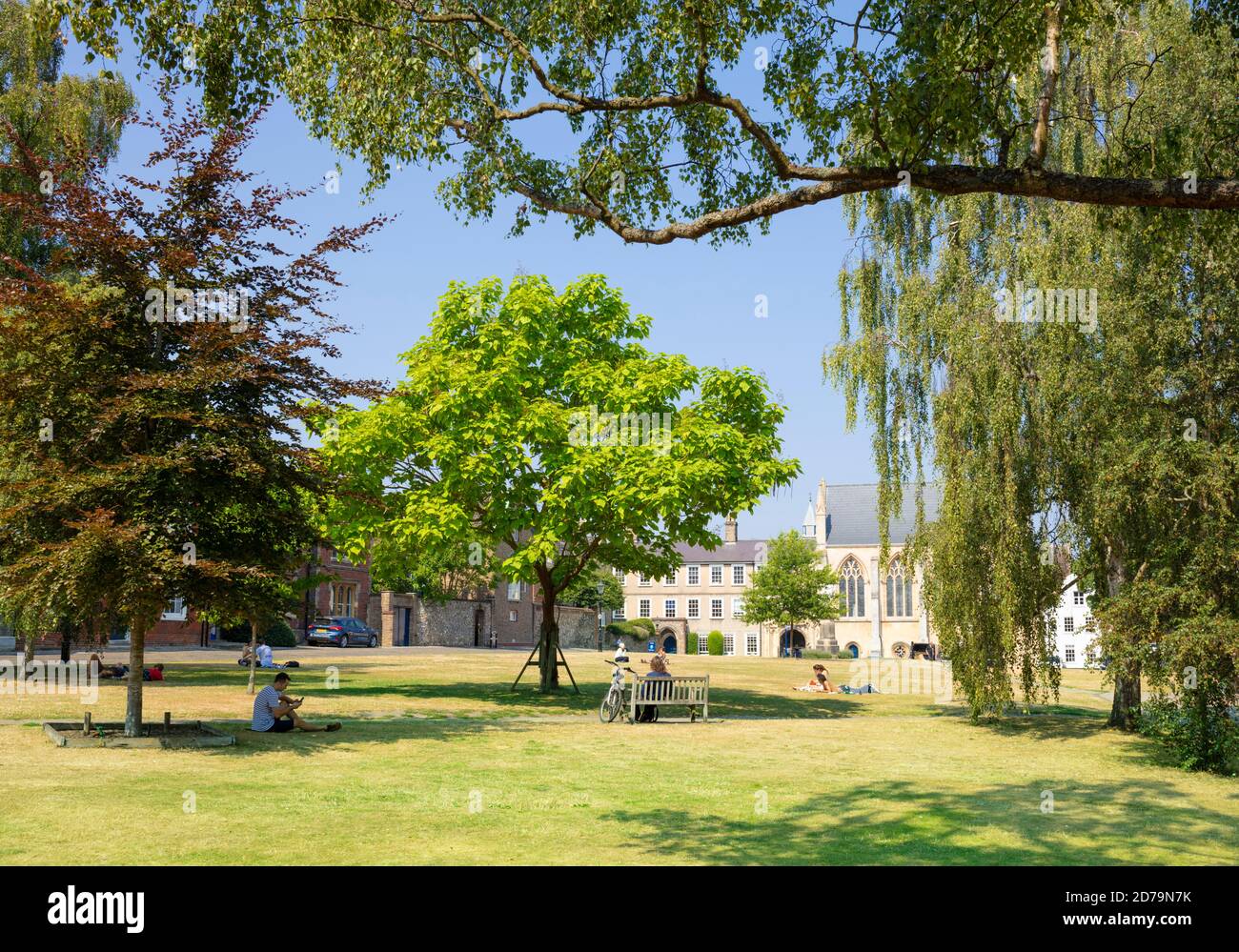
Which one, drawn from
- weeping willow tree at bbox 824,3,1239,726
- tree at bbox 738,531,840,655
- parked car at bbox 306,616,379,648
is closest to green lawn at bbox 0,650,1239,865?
weeping willow tree at bbox 824,3,1239,726

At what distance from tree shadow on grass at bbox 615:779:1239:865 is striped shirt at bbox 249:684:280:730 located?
861cm

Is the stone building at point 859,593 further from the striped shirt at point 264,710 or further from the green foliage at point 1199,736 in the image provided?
the striped shirt at point 264,710

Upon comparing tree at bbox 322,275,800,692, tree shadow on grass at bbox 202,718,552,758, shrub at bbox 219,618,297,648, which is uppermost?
tree at bbox 322,275,800,692

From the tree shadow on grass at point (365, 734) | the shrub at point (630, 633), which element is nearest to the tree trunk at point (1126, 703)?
the tree shadow on grass at point (365, 734)

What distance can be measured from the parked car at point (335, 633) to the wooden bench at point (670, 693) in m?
34.9

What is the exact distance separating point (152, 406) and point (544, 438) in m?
10.0

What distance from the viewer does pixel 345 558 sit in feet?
82.7

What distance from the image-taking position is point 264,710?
17.1 metres

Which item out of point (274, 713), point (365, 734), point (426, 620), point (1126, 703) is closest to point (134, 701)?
point (274, 713)

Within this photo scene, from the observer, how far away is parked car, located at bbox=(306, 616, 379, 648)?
54000 millimetres

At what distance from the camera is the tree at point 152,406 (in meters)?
14.4

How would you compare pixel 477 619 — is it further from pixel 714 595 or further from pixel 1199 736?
pixel 1199 736

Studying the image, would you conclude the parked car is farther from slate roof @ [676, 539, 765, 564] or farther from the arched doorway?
the arched doorway
